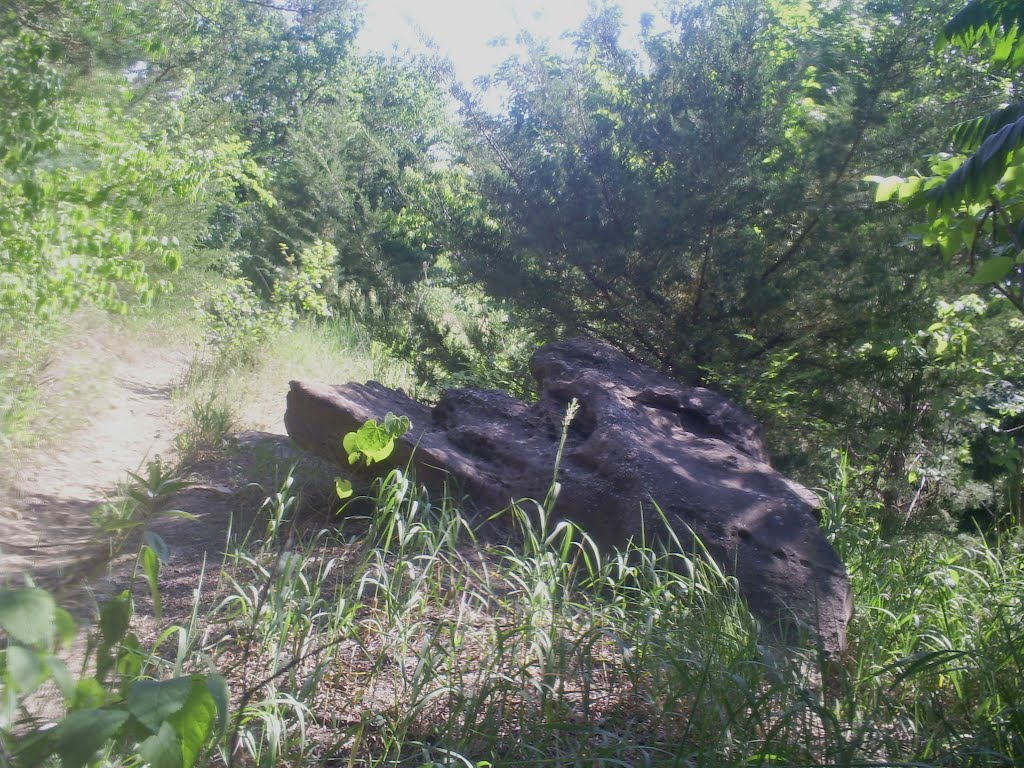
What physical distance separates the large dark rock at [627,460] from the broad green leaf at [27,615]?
2996 mm

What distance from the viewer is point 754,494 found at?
423cm

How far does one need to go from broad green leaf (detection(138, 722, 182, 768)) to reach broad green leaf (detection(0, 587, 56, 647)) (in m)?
0.16

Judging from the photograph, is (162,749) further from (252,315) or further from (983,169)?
(252,315)

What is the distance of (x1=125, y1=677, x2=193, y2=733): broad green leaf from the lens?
1.00 meters

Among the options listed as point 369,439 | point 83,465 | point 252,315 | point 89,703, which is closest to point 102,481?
point 83,465

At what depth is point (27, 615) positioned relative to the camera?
98cm

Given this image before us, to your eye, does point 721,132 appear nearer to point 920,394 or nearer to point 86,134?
point 920,394

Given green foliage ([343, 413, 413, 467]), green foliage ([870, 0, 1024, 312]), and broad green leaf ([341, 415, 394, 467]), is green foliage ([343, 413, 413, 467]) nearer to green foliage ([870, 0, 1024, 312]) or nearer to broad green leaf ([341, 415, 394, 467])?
broad green leaf ([341, 415, 394, 467])

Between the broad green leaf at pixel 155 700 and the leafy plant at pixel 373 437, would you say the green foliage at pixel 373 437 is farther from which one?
the broad green leaf at pixel 155 700

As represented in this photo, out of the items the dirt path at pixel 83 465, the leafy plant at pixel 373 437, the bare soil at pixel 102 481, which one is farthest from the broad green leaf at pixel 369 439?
the dirt path at pixel 83 465

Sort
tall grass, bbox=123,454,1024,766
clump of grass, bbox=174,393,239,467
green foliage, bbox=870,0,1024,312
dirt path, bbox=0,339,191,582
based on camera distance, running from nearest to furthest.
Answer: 1. tall grass, bbox=123,454,1024,766
2. green foliage, bbox=870,0,1024,312
3. dirt path, bbox=0,339,191,582
4. clump of grass, bbox=174,393,239,467

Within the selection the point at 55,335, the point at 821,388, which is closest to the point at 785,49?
the point at 821,388

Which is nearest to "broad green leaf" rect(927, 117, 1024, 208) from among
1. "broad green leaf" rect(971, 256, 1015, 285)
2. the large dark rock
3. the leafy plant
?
"broad green leaf" rect(971, 256, 1015, 285)

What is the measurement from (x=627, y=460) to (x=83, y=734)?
351cm
